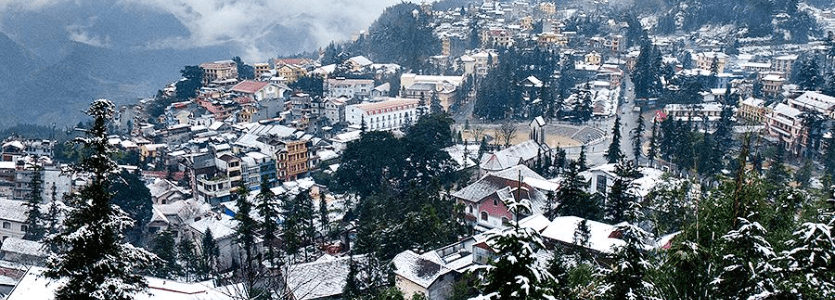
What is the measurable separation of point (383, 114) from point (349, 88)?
8097mm

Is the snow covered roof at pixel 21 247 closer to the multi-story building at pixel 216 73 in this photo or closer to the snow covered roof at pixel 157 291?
the snow covered roof at pixel 157 291

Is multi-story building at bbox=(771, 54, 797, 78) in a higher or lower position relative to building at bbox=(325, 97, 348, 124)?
higher

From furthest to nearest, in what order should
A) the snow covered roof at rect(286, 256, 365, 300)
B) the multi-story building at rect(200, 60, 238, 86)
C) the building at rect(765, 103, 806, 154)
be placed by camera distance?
1. the multi-story building at rect(200, 60, 238, 86)
2. the building at rect(765, 103, 806, 154)
3. the snow covered roof at rect(286, 256, 365, 300)

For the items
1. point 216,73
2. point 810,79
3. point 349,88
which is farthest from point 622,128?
point 216,73

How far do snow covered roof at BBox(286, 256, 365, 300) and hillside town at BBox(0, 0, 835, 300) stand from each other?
0.06 metres

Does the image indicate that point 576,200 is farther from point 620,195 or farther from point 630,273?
point 630,273

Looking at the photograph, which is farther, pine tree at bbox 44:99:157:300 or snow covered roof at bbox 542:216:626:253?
snow covered roof at bbox 542:216:626:253

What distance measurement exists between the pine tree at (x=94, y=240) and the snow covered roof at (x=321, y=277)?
1124 centimetres

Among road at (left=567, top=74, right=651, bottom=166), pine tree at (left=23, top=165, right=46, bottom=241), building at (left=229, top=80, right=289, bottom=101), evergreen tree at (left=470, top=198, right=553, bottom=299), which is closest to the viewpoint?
evergreen tree at (left=470, top=198, right=553, bottom=299)

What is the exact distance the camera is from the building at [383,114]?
42.1 metres

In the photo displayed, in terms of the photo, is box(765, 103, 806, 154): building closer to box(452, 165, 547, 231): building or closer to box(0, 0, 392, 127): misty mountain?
box(452, 165, 547, 231): building

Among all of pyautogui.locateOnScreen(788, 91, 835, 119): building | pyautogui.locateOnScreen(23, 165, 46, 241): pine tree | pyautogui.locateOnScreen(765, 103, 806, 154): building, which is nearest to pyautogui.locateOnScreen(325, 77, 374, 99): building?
pyautogui.locateOnScreen(23, 165, 46, 241): pine tree

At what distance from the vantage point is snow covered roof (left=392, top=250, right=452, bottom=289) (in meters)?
16.6

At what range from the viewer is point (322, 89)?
161 ft
